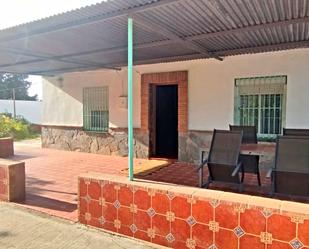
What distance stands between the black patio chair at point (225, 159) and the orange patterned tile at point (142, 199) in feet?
6.85

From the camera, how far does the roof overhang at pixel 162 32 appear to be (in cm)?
434

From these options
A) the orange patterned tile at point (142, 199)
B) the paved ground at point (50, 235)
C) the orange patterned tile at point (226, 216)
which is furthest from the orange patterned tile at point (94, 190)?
the orange patterned tile at point (226, 216)

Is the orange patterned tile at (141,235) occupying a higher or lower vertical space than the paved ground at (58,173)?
higher

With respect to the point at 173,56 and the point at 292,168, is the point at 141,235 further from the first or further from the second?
the point at 173,56

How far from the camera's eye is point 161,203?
127 inches

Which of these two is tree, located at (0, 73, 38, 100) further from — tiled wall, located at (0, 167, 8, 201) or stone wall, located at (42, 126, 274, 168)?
tiled wall, located at (0, 167, 8, 201)

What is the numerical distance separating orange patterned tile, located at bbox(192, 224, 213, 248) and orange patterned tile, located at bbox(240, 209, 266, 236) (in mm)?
367

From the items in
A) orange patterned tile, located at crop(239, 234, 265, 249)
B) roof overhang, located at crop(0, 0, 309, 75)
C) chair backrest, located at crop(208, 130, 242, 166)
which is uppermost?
roof overhang, located at crop(0, 0, 309, 75)

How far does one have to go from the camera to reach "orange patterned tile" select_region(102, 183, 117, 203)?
3590 mm

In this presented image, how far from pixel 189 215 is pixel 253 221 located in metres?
0.65

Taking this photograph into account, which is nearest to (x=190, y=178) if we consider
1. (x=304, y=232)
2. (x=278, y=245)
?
(x=278, y=245)

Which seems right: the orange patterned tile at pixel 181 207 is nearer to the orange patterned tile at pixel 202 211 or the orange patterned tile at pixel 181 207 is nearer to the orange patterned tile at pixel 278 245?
the orange patterned tile at pixel 202 211

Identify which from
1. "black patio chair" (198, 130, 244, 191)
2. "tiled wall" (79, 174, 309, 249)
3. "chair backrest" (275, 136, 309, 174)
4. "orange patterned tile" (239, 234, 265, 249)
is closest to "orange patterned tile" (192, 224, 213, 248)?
"tiled wall" (79, 174, 309, 249)

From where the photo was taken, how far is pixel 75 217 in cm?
428
